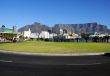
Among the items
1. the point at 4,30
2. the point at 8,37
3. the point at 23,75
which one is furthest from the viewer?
the point at 4,30

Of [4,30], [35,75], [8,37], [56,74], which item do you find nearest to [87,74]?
[56,74]

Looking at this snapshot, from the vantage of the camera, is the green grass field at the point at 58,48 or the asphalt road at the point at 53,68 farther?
the green grass field at the point at 58,48

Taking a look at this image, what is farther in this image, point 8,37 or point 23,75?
point 8,37

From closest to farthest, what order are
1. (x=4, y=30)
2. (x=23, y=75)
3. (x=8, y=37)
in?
1. (x=23, y=75)
2. (x=8, y=37)
3. (x=4, y=30)

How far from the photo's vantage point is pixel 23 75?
35.7 ft

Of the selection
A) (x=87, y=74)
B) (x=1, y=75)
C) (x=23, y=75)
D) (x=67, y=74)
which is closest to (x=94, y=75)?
(x=87, y=74)

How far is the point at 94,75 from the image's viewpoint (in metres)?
11.2

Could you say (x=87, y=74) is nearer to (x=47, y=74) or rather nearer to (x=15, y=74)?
(x=47, y=74)

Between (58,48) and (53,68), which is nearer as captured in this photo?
(53,68)

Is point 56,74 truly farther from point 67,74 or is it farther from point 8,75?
point 8,75

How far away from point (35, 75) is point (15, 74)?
96 centimetres

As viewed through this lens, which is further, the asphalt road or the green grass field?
the green grass field

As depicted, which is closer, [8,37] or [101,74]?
[101,74]

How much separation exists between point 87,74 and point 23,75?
9.57 feet
